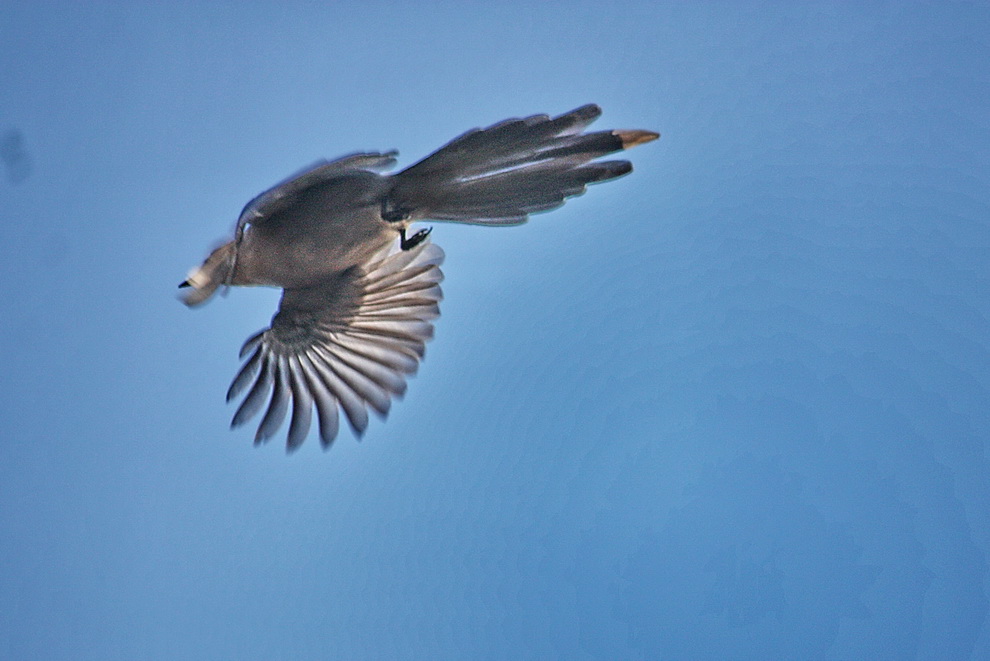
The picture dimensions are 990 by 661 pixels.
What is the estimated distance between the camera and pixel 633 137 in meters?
2.44

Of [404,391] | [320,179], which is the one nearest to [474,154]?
[320,179]

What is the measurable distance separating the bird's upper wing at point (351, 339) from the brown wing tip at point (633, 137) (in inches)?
46.4

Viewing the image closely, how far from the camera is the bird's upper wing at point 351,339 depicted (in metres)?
3.43

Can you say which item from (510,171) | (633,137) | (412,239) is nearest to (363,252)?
(412,239)

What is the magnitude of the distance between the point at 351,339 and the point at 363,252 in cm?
57

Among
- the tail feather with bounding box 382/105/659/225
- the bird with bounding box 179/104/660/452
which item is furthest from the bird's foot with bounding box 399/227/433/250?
the tail feather with bounding box 382/105/659/225

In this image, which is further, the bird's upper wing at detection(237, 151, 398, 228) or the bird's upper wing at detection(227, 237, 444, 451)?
the bird's upper wing at detection(227, 237, 444, 451)

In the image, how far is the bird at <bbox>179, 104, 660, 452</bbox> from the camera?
102 inches

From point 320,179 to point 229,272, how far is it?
1.20 ft

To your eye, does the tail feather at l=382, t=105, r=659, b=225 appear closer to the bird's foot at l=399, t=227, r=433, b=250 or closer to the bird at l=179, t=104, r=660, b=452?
the bird at l=179, t=104, r=660, b=452

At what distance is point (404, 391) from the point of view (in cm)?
346

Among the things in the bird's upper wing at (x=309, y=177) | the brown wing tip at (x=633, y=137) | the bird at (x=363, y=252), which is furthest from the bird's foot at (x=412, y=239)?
the brown wing tip at (x=633, y=137)

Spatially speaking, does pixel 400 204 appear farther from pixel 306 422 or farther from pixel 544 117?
pixel 306 422

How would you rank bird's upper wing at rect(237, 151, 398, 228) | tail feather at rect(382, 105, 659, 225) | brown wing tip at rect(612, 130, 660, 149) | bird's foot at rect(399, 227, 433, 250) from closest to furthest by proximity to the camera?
brown wing tip at rect(612, 130, 660, 149) < tail feather at rect(382, 105, 659, 225) < bird's upper wing at rect(237, 151, 398, 228) < bird's foot at rect(399, 227, 433, 250)
